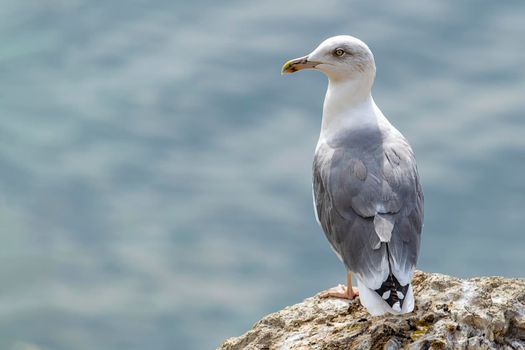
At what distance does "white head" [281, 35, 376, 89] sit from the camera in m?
6.03

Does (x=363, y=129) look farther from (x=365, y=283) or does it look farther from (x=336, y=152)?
(x=365, y=283)

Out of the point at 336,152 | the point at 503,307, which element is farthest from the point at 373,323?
the point at 336,152

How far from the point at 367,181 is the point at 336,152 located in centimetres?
45

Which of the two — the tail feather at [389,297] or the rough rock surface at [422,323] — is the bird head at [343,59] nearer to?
the rough rock surface at [422,323]

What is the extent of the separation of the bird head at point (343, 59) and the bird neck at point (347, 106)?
5cm

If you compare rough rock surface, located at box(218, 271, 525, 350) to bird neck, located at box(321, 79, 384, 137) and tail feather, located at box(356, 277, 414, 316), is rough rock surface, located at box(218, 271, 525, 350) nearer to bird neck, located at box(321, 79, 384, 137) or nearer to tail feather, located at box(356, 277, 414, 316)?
tail feather, located at box(356, 277, 414, 316)

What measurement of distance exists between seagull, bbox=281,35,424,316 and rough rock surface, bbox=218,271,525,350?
0.11 metres

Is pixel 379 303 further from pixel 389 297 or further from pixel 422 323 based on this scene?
pixel 422 323

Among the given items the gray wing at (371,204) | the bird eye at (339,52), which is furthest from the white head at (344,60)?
the gray wing at (371,204)

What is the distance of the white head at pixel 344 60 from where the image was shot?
6.03 meters

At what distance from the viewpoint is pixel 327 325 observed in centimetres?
503

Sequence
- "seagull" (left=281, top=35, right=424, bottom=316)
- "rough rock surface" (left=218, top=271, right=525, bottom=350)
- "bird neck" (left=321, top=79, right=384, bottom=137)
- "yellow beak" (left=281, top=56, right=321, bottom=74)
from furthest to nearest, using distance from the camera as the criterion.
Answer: "yellow beak" (left=281, top=56, right=321, bottom=74) → "bird neck" (left=321, top=79, right=384, bottom=137) → "seagull" (left=281, top=35, right=424, bottom=316) → "rough rock surface" (left=218, top=271, right=525, bottom=350)

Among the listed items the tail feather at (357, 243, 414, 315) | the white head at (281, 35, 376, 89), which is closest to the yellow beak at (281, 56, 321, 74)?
the white head at (281, 35, 376, 89)

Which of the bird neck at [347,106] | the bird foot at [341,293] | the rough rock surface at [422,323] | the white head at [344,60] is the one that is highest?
the white head at [344,60]
